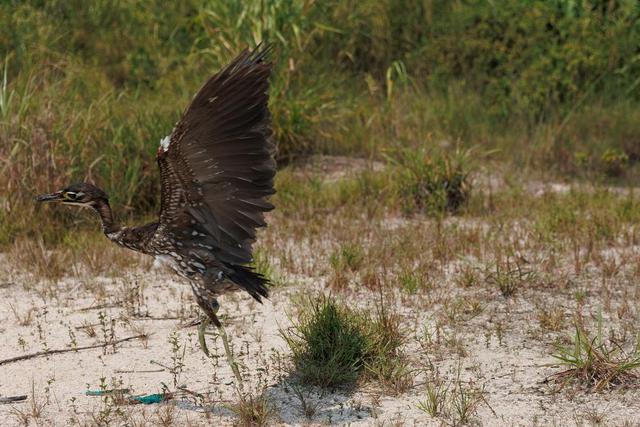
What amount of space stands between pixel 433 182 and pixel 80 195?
388 cm

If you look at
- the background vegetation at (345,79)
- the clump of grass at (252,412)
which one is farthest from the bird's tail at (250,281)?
the background vegetation at (345,79)

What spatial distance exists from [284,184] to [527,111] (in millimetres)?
3173

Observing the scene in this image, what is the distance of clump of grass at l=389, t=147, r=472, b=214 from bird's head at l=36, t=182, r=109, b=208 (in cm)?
369

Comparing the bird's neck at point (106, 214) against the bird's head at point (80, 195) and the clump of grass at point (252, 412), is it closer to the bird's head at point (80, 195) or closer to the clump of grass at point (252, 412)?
the bird's head at point (80, 195)

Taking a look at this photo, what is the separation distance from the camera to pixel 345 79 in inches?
458

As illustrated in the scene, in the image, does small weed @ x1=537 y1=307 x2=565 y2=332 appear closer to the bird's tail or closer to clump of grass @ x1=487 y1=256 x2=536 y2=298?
clump of grass @ x1=487 y1=256 x2=536 y2=298

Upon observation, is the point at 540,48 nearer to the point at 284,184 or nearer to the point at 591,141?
the point at 591,141

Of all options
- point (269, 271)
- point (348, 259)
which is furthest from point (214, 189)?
point (348, 259)

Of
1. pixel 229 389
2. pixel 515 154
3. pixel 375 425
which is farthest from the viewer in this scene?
pixel 515 154

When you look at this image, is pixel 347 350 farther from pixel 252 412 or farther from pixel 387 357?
pixel 252 412

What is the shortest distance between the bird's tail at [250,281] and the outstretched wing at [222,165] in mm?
59

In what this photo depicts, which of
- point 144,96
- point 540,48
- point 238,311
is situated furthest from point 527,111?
point 238,311

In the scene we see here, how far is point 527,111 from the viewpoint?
1130cm

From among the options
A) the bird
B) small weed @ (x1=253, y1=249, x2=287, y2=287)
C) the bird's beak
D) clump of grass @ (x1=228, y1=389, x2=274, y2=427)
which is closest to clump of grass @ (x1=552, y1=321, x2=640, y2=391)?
Result: clump of grass @ (x1=228, y1=389, x2=274, y2=427)
